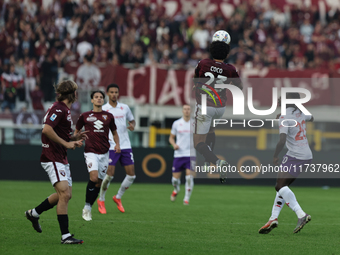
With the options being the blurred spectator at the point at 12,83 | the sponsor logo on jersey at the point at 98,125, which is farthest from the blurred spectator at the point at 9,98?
the sponsor logo on jersey at the point at 98,125

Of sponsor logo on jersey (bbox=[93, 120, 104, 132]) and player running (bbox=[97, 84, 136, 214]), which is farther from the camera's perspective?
player running (bbox=[97, 84, 136, 214])

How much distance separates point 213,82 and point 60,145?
223 cm

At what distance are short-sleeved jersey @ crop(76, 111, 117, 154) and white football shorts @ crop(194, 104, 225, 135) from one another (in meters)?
2.41

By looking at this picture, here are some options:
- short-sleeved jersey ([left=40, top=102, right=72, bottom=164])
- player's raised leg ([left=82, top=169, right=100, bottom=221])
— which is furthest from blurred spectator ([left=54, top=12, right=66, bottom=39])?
short-sleeved jersey ([left=40, top=102, right=72, bottom=164])

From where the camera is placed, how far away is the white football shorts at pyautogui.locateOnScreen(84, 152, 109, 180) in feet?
32.0

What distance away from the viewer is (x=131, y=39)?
22453mm

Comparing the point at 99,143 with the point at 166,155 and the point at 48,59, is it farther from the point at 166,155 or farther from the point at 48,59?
the point at 48,59

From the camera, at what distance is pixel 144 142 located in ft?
63.2

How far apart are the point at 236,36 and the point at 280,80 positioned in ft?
13.2

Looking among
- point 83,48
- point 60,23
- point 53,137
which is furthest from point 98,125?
point 60,23

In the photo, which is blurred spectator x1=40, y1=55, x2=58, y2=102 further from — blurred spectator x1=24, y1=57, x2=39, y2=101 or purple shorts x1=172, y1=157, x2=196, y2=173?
purple shorts x1=172, y1=157, x2=196, y2=173

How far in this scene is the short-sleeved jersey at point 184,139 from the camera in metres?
13.7

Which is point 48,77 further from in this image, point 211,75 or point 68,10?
point 211,75

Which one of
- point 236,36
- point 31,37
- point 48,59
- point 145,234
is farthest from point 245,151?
point 145,234
